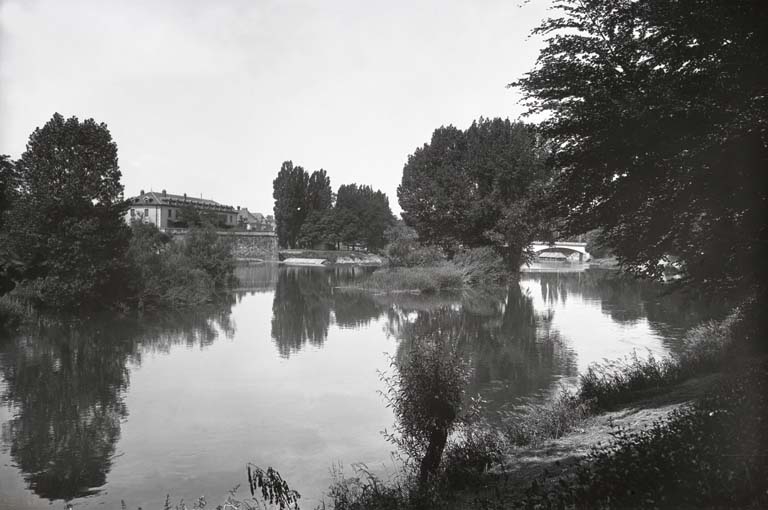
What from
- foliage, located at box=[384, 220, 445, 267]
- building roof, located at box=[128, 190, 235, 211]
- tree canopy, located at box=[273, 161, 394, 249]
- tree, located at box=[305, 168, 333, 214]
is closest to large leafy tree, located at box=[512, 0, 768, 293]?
foliage, located at box=[384, 220, 445, 267]

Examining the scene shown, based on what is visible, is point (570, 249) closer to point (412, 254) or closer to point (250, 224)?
point (412, 254)

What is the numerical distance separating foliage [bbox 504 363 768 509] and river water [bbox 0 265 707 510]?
15.3 feet

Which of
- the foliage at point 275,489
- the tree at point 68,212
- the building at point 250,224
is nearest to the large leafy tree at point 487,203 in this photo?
the tree at point 68,212

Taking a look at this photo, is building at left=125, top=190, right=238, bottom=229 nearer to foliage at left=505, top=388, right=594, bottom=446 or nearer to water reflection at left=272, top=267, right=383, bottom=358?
water reflection at left=272, top=267, right=383, bottom=358

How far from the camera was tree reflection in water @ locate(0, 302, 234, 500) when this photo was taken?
32.6 ft

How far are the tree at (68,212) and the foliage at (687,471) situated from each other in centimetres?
2497

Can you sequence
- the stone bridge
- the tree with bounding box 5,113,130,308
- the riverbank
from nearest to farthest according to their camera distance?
the tree with bounding box 5,113,130,308
the stone bridge
the riverbank

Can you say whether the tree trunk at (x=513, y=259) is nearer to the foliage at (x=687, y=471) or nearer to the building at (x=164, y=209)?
the foliage at (x=687, y=471)

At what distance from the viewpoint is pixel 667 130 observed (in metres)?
9.83

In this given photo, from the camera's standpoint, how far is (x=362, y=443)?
37.7 feet

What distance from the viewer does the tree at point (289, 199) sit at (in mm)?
93562

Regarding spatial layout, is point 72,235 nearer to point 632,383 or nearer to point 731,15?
point 632,383

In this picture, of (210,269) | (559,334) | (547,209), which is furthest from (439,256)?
(547,209)

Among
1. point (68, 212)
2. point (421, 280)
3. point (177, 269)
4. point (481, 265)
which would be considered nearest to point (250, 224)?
point (481, 265)
